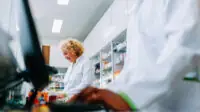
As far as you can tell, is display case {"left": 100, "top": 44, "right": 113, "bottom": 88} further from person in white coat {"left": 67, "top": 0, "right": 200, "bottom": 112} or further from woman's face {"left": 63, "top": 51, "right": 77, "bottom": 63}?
person in white coat {"left": 67, "top": 0, "right": 200, "bottom": 112}

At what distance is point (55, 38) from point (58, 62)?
Answer: 3.12ft

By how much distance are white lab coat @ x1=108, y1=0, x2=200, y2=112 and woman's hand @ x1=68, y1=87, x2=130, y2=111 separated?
66 millimetres

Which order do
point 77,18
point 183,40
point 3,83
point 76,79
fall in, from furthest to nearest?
point 77,18 < point 76,79 < point 183,40 < point 3,83

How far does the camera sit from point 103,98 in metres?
0.55

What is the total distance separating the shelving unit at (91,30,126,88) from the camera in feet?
14.9

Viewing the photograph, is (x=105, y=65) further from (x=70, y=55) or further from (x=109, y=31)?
(x=70, y=55)

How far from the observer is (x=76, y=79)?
11.5 ft

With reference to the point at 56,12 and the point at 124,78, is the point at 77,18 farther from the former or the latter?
the point at 124,78

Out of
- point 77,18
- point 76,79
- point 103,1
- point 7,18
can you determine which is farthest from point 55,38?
point 7,18

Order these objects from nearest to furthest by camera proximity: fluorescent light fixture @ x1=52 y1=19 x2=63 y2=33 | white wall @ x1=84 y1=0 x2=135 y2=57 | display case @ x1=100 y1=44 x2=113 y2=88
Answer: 1. white wall @ x1=84 y1=0 x2=135 y2=57
2. display case @ x1=100 y1=44 x2=113 y2=88
3. fluorescent light fixture @ x1=52 y1=19 x2=63 y2=33

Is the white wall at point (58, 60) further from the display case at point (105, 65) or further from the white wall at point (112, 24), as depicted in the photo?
the display case at point (105, 65)

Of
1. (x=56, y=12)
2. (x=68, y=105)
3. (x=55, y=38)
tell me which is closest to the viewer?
(x=68, y=105)

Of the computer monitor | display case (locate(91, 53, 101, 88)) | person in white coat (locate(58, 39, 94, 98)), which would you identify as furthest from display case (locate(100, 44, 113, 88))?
the computer monitor

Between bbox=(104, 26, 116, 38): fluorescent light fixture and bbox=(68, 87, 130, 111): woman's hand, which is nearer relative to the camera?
bbox=(68, 87, 130, 111): woman's hand
